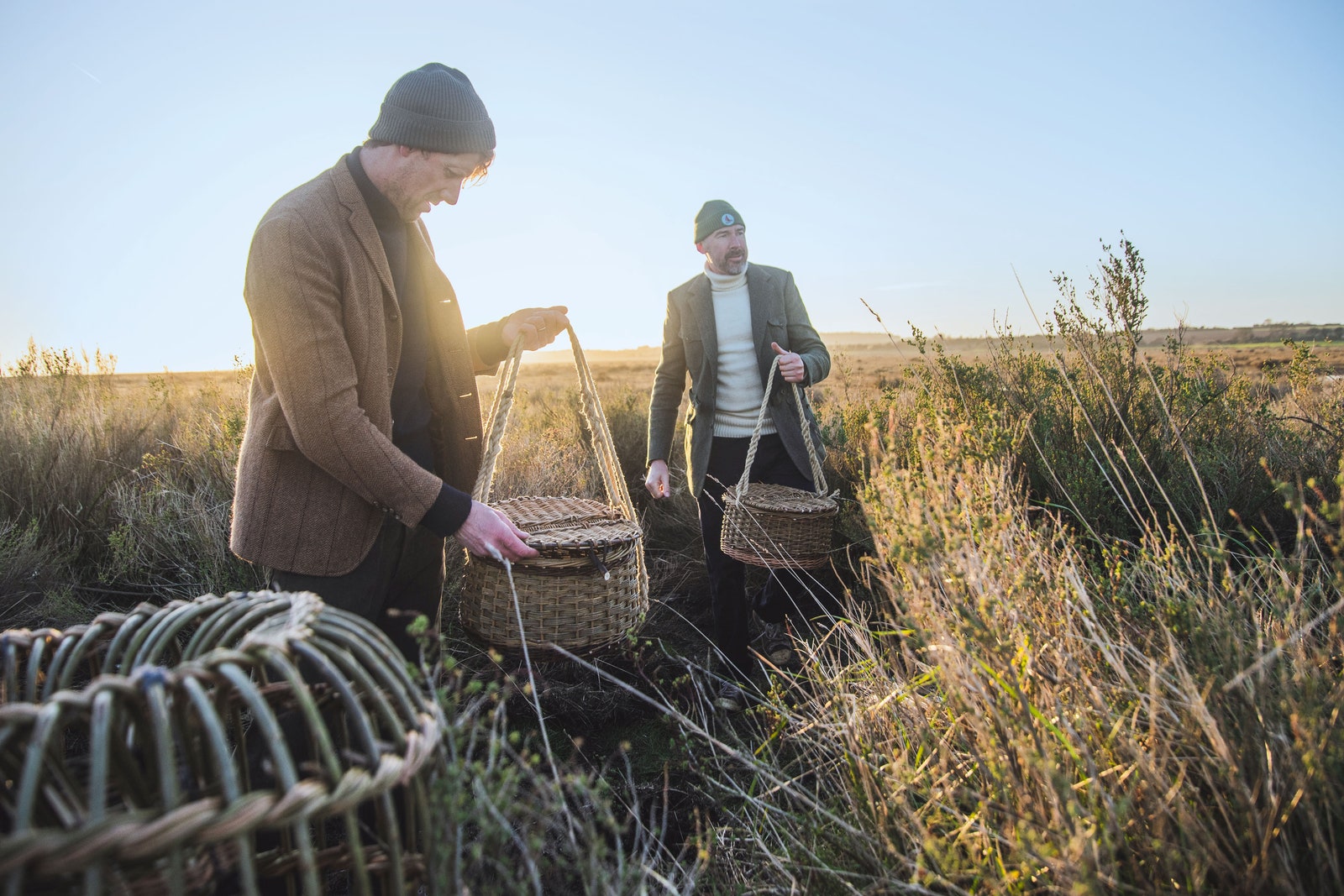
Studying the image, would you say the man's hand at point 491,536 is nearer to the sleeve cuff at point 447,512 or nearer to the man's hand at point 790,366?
the sleeve cuff at point 447,512

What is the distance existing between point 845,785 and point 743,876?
13.2 inches

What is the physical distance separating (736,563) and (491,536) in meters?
1.87

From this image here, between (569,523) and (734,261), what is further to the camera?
(734,261)

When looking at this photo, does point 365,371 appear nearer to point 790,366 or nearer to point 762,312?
point 790,366

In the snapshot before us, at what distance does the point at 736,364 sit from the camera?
12.6 feet

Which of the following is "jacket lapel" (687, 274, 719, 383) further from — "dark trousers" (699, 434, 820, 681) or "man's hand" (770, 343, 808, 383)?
"man's hand" (770, 343, 808, 383)

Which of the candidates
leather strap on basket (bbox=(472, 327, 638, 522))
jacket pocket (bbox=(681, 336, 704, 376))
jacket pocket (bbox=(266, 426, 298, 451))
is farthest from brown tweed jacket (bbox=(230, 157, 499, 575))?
jacket pocket (bbox=(681, 336, 704, 376))

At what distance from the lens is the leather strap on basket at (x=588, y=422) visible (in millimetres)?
2215

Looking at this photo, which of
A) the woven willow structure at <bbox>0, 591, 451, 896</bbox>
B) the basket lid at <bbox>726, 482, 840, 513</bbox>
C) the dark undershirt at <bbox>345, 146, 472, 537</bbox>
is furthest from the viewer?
the basket lid at <bbox>726, 482, 840, 513</bbox>

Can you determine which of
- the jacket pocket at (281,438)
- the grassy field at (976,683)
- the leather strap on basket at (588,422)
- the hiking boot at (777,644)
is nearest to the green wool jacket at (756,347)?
the grassy field at (976,683)

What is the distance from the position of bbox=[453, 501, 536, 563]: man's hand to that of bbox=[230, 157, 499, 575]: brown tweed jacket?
12cm

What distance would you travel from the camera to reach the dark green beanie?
3762 mm

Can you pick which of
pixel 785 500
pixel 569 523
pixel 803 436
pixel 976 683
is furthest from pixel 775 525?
pixel 976 683

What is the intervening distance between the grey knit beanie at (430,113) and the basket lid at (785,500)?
70.5 inches
